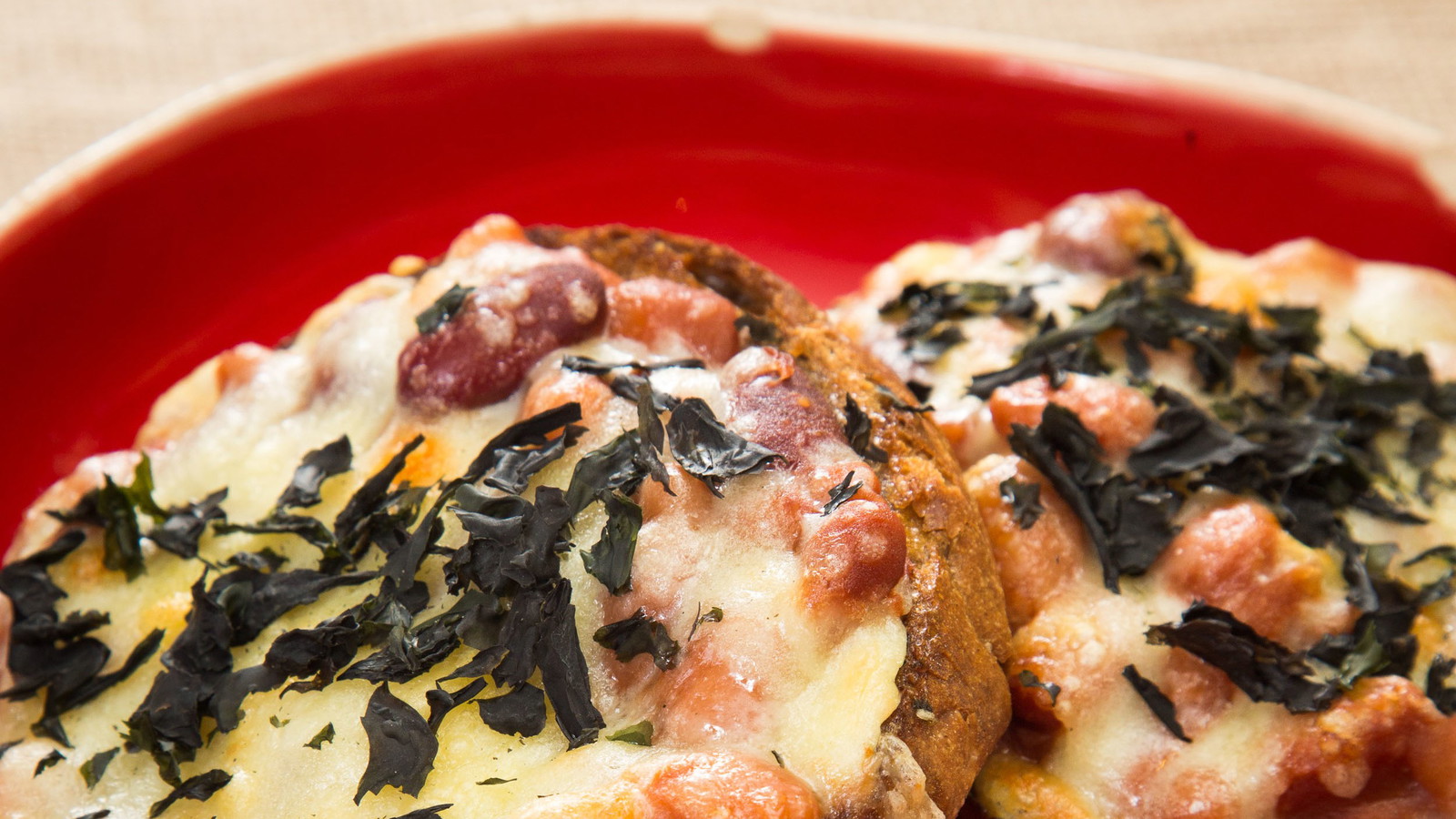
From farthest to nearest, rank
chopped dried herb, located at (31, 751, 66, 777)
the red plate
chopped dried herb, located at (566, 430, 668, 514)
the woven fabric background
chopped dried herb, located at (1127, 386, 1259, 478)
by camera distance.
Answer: the woven fabric background → the red plate → chopped dried herb, located at (1127, 386, 1259, 478) → chopped dried herb, located at (31, 751, 66, 777) → chopped dried herb, located at (566, 430, 668, 514)

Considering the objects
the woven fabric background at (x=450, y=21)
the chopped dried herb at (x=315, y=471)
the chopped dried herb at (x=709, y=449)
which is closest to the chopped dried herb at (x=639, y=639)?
the chopped dried herb at (x=709, y=449)

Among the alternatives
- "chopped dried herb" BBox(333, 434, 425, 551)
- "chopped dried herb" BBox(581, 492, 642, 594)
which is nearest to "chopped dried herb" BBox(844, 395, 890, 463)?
"chopped dried herb" BBox(581, 492, 642, 594)

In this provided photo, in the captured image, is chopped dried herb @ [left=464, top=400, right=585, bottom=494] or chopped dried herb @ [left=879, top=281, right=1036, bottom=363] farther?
chopped dried herb @ [left=879, top=281, right=1036, bottom=363]

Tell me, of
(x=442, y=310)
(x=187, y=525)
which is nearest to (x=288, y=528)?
(x=187, y=525)

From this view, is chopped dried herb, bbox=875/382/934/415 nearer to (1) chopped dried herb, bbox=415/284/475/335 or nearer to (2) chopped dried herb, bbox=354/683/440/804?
(1) chopped dried herb, bbox=415/284/475/335

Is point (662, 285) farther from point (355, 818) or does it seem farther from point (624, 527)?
point (355, 818)

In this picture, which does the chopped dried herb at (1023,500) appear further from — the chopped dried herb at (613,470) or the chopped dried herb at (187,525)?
the chopped dried herb at (187,525)

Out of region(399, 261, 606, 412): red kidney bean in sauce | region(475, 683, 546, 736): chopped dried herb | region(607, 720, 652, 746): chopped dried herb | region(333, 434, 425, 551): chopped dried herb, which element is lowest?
region(607, 720, 652, 746): chopped dried herb
